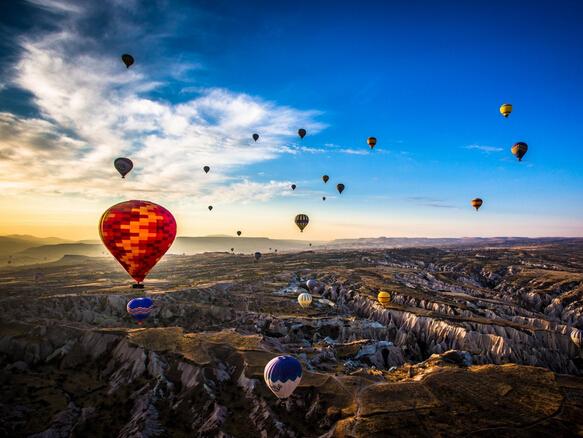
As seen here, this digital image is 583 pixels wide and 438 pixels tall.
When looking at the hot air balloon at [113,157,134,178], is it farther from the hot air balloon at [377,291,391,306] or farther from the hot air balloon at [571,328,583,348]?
the hot air balloon at [571,328,583,348]

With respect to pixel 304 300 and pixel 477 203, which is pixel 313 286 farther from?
pixel 477 203

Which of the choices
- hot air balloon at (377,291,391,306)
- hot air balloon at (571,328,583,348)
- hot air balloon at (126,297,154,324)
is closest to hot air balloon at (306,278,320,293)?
hot air balloon at (377,291,391,306)

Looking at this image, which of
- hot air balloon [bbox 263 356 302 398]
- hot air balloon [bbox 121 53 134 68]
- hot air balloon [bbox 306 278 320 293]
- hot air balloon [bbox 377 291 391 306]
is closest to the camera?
hot air balloon [bbox 263 356 302 398]

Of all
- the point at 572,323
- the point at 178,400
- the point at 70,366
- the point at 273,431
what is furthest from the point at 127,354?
the point at 572,323

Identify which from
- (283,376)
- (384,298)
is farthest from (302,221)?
(283,376)

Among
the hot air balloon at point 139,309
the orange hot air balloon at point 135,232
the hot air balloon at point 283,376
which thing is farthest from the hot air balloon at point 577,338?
the hot air balloon at point 139,309

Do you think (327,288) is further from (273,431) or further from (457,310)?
(273,431)

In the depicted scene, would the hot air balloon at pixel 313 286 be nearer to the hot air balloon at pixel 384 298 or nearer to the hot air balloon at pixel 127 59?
A: the hot air balloon at pixel 384 298
